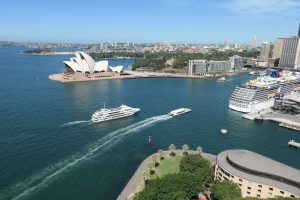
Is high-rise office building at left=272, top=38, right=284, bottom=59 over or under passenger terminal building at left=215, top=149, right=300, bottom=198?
over

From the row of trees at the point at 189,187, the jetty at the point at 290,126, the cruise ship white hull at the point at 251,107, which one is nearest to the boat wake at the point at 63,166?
the row of trees at the point at 189,187

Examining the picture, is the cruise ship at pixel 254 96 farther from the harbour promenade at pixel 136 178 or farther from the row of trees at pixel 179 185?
the row of trees at pixel 179 185

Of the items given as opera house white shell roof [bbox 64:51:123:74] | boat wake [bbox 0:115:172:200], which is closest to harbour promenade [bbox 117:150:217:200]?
boat wake [bbox 0:115:172:200]

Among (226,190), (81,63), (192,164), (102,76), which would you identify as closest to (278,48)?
(102,76)

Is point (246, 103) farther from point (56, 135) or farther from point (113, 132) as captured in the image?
point (56, 135)

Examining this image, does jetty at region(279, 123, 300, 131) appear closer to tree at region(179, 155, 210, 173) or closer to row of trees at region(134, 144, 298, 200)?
tree at region(179, 155, 210, 173)

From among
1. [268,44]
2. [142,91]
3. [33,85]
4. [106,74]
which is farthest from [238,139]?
[268,44]
